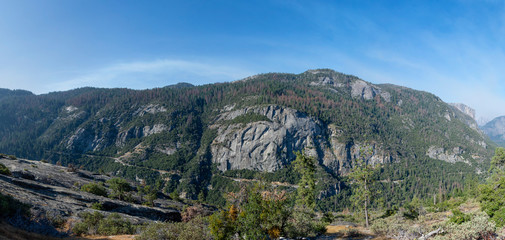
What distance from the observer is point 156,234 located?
20.9 m

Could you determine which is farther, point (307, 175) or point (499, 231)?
point (307, 175)

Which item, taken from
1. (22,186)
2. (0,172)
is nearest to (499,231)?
(22,186)

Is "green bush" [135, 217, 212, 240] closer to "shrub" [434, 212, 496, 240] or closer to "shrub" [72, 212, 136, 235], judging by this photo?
"shrub" [72, 212, 136, 235]

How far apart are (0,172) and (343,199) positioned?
682ft

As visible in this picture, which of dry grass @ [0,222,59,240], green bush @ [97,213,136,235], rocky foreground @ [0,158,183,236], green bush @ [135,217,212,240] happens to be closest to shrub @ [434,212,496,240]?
green bush @ [135,217,212,240]

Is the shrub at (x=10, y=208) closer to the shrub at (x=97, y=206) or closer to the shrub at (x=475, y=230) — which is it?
the shrub at (x=97, y=206)

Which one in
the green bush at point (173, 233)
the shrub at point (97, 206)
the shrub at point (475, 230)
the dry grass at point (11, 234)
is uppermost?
the shrub at point (475, 230)

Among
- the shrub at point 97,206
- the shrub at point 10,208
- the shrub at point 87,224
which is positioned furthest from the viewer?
the shrub at point 97,206

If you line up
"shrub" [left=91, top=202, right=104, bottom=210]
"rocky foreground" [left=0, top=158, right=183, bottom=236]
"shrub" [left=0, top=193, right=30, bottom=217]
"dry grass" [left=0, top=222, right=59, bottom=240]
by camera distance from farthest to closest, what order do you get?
1. "shrub" [left=91, top=202, right=104, bottom=210]
2. "rocky foreground" [left=0, top=158, right=183, bottom=236]
3. "shrub" [left=0, top=193, right=30, bottom=217]
4. "dry grass" [left=0, top=222, right=59, bottom=240]

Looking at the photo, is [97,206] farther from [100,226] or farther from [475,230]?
[475,230]

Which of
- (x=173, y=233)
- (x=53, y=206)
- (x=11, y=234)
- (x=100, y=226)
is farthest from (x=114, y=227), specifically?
(x=11, y=234)

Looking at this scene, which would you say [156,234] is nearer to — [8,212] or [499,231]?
[8,212]

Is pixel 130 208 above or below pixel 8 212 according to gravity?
below

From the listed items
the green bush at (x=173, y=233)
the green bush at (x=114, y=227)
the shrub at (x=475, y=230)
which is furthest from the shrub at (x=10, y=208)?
the shrub at (x=475, y=230)
